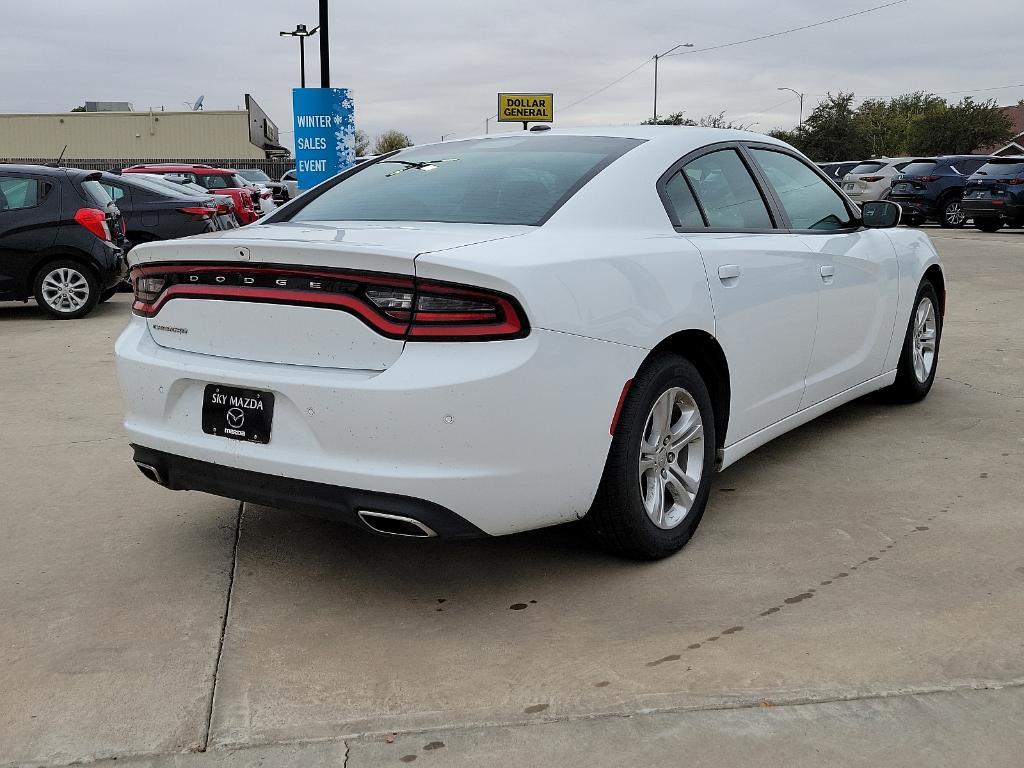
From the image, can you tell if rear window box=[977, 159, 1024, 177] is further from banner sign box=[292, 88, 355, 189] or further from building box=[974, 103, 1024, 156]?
building box=[974, 103, 1024, 156]

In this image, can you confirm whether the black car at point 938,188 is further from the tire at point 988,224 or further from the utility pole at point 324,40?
the utility pole at point 324,40

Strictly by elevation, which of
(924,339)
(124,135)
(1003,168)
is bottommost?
(924,339)

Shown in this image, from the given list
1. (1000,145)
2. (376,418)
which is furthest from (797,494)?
(1000,145)

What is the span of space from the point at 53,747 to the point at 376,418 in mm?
1169

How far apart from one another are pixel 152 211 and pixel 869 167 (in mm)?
20378

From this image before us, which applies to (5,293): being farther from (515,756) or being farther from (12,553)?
(515,756)

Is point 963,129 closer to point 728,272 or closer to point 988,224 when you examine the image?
point 988,224

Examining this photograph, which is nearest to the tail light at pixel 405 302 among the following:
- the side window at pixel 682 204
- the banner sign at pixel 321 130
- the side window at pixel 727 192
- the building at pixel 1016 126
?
the side window at pixel 682 204

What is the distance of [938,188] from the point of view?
25.2 metres

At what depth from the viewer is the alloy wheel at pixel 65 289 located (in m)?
10.6

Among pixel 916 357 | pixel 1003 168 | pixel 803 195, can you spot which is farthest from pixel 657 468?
pixel 1003 168

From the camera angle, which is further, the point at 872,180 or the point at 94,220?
the point at 872,180

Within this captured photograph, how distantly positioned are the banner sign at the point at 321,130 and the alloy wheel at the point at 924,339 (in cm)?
1092

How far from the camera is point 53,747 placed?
2678mm
